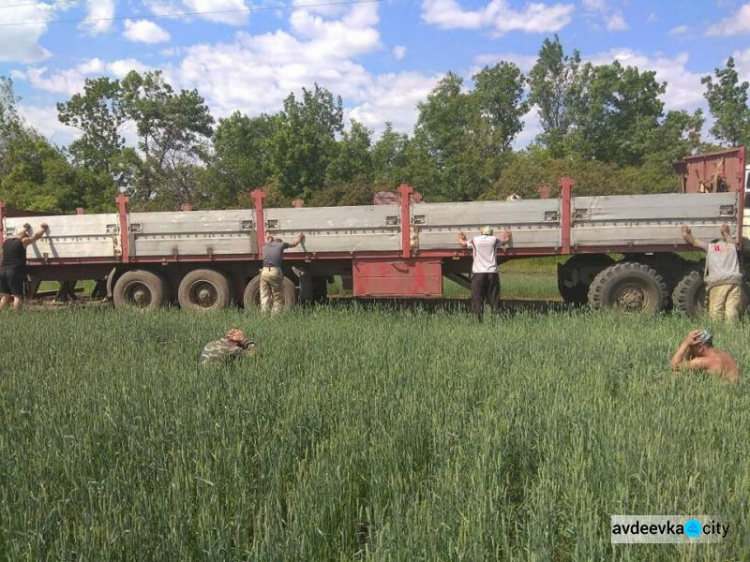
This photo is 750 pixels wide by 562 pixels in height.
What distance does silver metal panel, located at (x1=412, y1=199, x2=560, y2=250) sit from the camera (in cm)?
913

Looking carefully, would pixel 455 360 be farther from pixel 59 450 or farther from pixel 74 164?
pixel 74 164

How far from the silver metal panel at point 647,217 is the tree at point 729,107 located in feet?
144

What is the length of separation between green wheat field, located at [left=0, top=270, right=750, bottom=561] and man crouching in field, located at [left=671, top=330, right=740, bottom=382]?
0.72ft

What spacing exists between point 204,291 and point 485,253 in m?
5.20

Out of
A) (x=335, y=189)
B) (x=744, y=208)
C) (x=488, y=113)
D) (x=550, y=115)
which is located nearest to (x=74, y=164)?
(x=335, y=189)

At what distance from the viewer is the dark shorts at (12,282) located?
392 inches

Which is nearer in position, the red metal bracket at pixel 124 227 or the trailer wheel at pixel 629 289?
the trailer wheel at pixel 629 289

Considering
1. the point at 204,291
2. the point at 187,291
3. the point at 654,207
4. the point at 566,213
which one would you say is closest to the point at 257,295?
Answer: the point at 204,291

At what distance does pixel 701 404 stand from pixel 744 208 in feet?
20.5

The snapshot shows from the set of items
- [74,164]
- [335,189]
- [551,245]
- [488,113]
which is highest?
[488,113]

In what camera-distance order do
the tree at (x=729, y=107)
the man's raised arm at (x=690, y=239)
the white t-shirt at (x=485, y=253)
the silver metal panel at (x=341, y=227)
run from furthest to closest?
the tree at (x=729, y=107), the silver metal panel at (x=341, y=227), the white t-shirt at (x=485, y=253), the man's raised arm at (x=690, y=239)

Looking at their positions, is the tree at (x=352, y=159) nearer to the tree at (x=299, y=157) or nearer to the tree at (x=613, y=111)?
the tree at (x=299, y=157)

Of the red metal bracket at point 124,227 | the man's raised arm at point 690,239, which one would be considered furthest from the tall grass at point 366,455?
the red metal bracket at point 124,227

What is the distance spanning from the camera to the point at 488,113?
5353 centimetres
